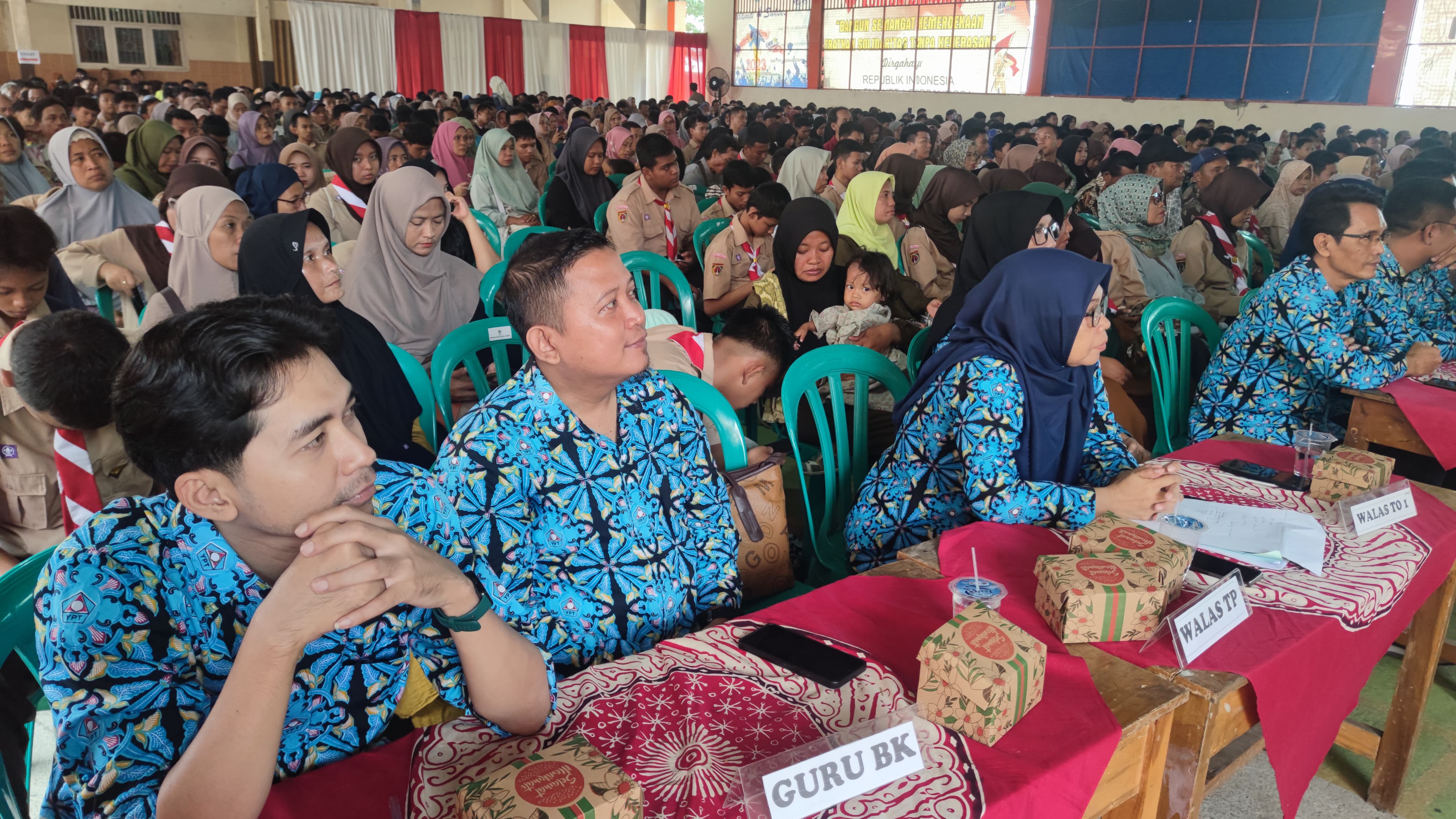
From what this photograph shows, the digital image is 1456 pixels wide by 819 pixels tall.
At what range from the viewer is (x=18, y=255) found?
2.38 metres

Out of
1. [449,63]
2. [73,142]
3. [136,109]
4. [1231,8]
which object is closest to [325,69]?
[449,63]

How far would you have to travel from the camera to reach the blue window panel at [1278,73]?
12.0 m

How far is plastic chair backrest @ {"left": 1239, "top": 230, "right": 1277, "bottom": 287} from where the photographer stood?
5012 millimetres

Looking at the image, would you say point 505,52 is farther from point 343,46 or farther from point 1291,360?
point 1291,360

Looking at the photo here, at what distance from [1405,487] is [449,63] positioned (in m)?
19.1

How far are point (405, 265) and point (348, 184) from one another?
226 centimetres

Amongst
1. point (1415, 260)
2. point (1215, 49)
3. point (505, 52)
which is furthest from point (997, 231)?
point (505, 52)

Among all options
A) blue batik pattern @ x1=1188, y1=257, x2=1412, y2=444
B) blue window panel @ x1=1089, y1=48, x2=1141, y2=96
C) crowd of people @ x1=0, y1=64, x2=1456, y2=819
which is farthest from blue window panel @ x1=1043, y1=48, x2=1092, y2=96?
blue batik pattern @ x1=1188, y1=257, x2=1412, y2=444

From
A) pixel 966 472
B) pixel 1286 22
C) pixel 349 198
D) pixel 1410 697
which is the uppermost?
pixel 1286 22

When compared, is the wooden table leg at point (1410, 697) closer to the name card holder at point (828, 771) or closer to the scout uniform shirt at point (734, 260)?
the name card holder at point (828, 771)

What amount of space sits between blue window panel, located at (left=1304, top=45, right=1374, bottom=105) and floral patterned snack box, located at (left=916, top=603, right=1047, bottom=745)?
13741 mm

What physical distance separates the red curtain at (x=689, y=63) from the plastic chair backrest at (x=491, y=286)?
60.7 feet

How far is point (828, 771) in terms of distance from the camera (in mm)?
958

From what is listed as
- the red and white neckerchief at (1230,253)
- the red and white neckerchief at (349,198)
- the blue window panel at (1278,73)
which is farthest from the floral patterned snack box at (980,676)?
the blue window panel at (1278,73)
